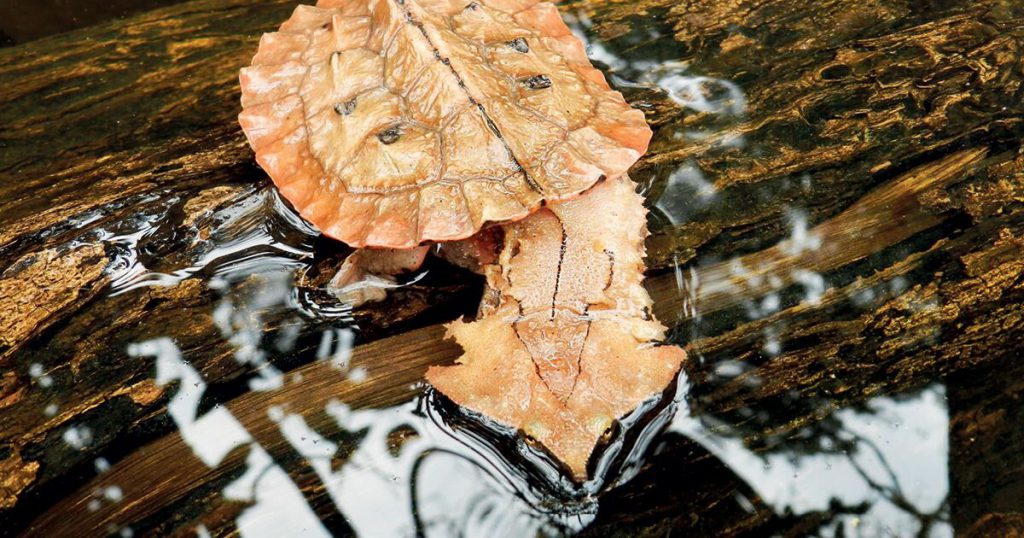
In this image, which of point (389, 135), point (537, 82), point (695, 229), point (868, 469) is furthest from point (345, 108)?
point (868, 469)

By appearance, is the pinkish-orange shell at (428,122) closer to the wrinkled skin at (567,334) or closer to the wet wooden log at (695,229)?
the wrinkled skin at (567,334)

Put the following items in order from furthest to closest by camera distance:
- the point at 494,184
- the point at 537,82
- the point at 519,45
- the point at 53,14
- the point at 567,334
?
the point at 53,14 → the point at 519,45 → the point at 537,82 → the point at 494,184 → the point at 567,334

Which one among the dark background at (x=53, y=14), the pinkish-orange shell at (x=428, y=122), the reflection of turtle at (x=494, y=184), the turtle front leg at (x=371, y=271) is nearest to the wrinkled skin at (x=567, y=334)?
the reflection of turtle at (x=494, y=184)

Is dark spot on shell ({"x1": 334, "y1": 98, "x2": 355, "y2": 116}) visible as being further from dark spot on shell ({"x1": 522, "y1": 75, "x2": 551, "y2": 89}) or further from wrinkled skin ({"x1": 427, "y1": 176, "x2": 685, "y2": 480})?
wrinkled skin ({"x1": 427, "y1": 176, "x2": 685, "y2": 480})

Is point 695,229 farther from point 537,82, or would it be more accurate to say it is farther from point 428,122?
point 428,122

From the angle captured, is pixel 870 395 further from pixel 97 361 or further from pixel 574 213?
pixel 97 361

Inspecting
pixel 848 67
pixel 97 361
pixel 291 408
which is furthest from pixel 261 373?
pixel 848 67

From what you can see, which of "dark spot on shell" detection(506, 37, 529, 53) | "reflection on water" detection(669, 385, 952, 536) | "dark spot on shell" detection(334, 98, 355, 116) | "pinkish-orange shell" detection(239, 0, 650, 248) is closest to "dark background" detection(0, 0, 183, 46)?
"pinkish-orange shell" detection(239, 0, 650, 248)
